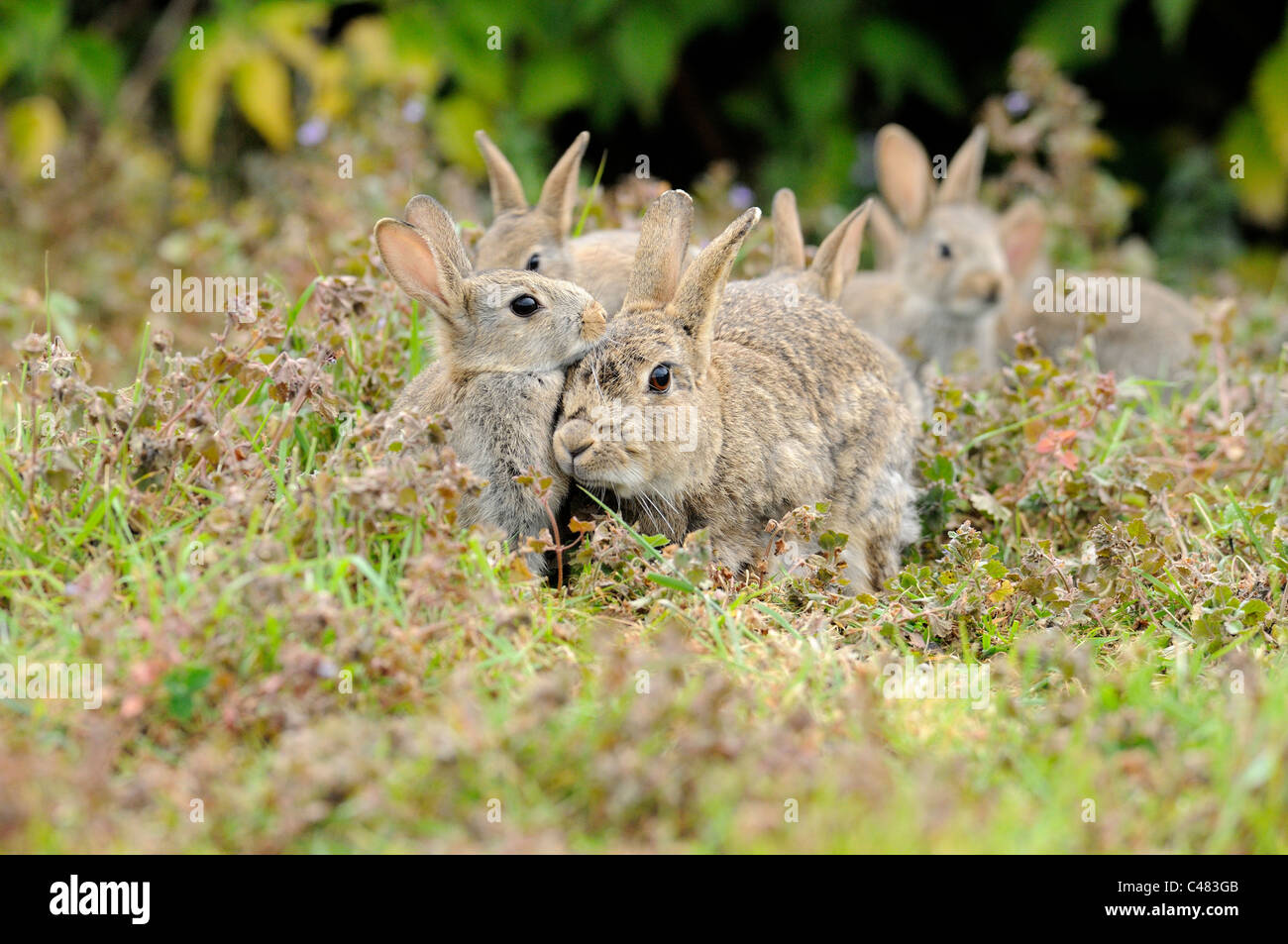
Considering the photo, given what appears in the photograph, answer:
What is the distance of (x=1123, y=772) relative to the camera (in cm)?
345

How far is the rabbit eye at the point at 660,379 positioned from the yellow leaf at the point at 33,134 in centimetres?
655

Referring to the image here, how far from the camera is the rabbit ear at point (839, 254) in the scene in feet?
19.7

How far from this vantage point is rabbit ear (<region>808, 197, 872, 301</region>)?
19.7 ft

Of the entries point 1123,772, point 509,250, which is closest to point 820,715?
point 1123,772

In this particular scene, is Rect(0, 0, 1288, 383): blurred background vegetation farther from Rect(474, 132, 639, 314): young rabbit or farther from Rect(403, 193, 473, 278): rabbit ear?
Rect(403, 193, 473, 278): rabbit ear

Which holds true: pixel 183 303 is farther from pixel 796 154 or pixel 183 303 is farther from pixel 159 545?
pixel 796 154

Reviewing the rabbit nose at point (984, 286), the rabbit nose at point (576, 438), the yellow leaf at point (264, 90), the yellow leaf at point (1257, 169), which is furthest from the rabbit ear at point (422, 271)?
the yellow leaf at point (1257, 169)

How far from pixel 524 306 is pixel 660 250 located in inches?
23.9

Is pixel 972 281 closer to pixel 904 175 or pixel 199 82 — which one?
pixel 904 175

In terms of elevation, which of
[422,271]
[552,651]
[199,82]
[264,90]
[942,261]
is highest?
[199,82]

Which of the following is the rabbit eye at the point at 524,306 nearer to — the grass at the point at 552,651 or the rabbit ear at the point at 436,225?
the rabbit ear at the point at 436,225

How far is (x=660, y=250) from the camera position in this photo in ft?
16.7

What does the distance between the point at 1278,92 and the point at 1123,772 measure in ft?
23.4

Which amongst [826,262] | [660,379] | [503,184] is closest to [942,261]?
[826,262]
